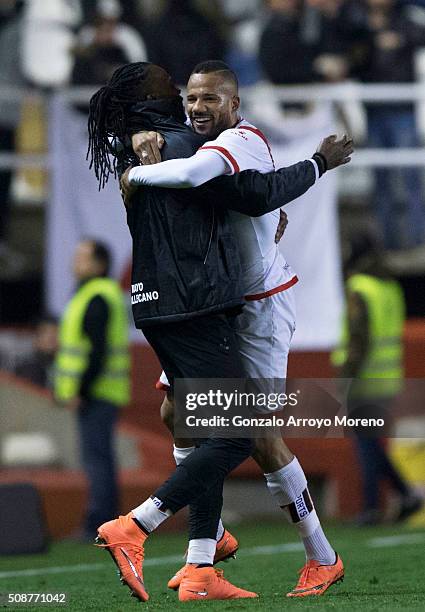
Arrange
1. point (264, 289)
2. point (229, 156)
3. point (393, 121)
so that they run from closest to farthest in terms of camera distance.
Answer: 1. point (229, 156)
2. point (264, 289)
3. point (393, 121)

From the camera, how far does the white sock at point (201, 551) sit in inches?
211

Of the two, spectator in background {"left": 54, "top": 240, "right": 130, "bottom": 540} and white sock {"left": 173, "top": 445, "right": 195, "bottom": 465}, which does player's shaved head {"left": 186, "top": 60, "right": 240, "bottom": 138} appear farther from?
spectator in background {"left": 54, "top": 240, "right": 130, "bottom": 540}

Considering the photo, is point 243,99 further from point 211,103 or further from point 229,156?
point 229,156

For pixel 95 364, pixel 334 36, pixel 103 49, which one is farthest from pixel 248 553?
pixel 334 36

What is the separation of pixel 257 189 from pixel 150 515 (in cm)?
121

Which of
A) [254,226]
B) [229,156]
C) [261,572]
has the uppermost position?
[229,156]

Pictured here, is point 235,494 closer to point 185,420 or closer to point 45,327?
point 45,327

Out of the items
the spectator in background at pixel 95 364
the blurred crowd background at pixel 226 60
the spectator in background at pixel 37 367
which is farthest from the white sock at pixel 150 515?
the blurred crowd background at pixel 226 60

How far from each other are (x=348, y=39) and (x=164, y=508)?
8.15m

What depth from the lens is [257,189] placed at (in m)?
5.29

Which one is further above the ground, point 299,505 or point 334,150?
point 334,150

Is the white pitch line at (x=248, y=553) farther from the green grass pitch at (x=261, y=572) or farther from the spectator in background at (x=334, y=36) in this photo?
the spectator in background at (x=334, y=36)

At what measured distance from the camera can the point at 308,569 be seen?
559 cm

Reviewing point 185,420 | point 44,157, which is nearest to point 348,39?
point 44,157
